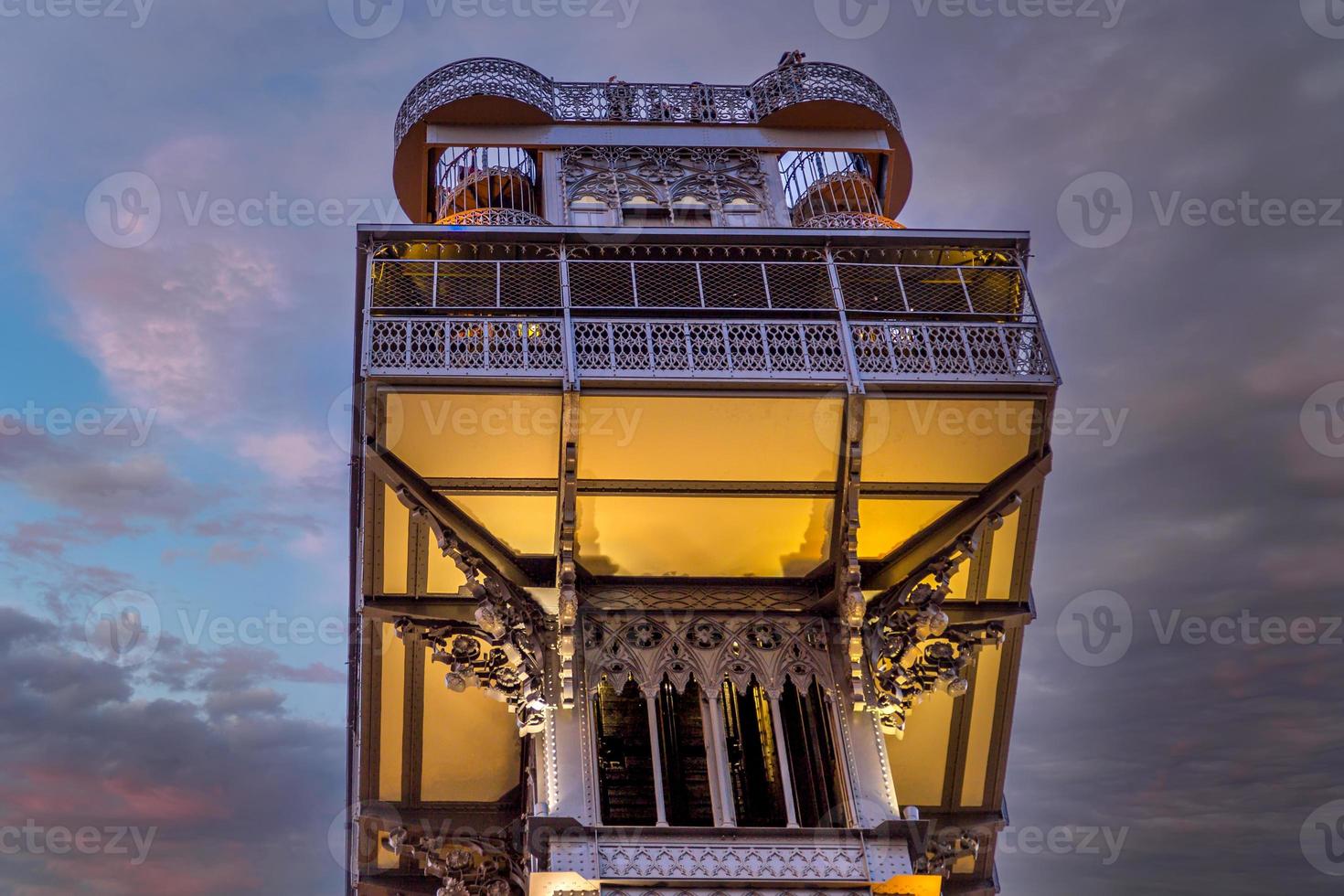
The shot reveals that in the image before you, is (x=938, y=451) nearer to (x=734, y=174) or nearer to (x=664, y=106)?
(x=734, y=174)

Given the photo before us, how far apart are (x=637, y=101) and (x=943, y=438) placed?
8.27 meters

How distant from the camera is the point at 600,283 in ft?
46.8

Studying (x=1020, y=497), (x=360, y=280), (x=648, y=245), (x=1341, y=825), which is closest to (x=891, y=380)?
(x=1020, y=497)

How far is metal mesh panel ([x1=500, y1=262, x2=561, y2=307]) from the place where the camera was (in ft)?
46.6

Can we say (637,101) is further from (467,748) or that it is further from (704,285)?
(467,748)

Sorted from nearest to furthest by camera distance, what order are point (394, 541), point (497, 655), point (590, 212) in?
point (497, 655), point (394, 541), point (590, 212)

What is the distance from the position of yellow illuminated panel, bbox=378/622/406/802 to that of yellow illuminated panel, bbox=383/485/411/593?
0.67 meters

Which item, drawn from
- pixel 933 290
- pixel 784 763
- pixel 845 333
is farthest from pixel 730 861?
pixel 933 290

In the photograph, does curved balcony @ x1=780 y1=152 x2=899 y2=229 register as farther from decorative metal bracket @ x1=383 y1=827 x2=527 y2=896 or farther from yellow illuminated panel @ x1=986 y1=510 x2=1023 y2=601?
decorative metal bracket @ x1=383 y1=827 x2=527 y2=896

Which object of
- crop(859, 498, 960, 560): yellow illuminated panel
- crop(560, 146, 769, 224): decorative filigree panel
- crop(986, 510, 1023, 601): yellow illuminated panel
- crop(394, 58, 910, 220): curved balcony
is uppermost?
crop(394, 58, 910, 220): curved balcony

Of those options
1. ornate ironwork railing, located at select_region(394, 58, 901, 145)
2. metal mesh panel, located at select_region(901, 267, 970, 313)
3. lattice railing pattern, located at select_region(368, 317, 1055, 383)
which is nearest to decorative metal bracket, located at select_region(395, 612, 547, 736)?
lattice railing pattern, located at select_region(368, 317, 1055, 383)

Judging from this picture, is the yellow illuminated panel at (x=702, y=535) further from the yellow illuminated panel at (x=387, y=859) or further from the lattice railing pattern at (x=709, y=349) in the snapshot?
the yellow illuminated panel at (x=387, y=859)

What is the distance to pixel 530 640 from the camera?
45.1 feet

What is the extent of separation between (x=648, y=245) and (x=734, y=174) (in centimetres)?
360
